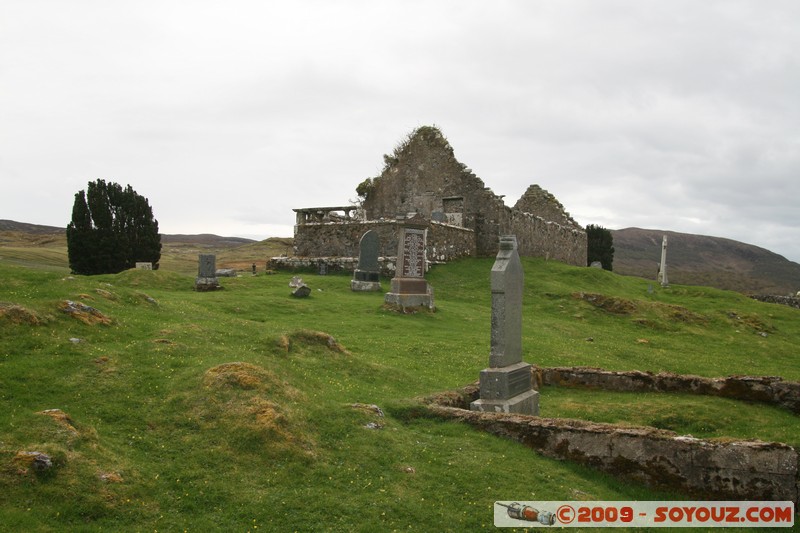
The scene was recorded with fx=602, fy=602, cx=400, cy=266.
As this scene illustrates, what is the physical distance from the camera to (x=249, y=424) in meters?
7.87

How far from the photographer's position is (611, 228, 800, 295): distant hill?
290ft

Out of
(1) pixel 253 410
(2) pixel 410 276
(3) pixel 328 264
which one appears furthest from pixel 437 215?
(1) pixel 253 410

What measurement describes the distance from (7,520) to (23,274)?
1194 centimetres

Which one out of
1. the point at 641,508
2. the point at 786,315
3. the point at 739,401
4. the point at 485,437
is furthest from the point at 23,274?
the point at 786,315

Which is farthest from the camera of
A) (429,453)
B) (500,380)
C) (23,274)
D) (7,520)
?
(23,274)

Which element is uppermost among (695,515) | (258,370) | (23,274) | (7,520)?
(23,274)

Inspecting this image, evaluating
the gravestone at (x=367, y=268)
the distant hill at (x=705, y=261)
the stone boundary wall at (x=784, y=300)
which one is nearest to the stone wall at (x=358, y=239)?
the gravestone at (x=367, y=268)

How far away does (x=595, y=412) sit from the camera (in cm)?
1148

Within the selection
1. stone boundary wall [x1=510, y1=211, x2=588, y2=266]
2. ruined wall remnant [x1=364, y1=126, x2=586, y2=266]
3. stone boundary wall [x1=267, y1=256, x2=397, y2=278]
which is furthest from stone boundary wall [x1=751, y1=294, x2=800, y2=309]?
stone boundary wall [x1=267, y1=256, x2=397, y2=278]

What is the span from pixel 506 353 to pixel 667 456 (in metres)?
3.41

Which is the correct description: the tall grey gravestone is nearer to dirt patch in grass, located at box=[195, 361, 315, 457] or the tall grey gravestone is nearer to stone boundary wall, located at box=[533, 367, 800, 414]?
stone boundary wall, located at box=[533, 367, 800, 414]

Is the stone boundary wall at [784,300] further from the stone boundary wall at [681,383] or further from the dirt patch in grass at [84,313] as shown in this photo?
the dirt patch in grass at [84,313]

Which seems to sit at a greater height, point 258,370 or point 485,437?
point 258,370

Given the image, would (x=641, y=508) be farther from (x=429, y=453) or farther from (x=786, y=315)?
(x=786, y=315)
